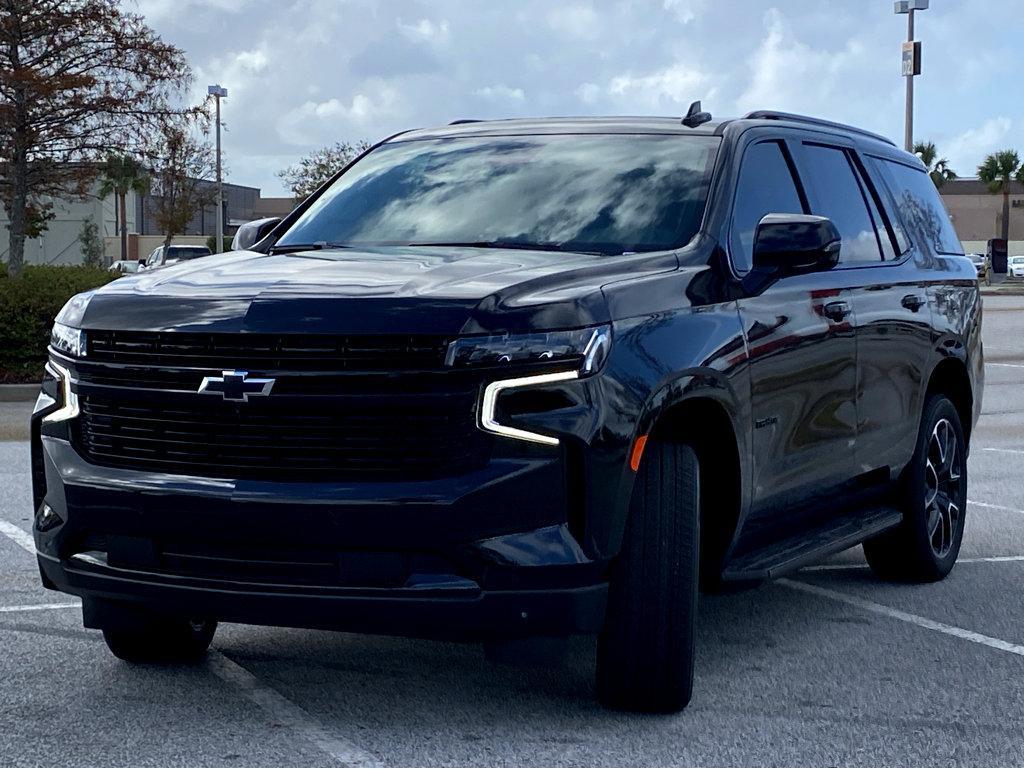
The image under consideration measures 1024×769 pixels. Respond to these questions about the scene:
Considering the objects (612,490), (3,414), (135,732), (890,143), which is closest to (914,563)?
(890,143)

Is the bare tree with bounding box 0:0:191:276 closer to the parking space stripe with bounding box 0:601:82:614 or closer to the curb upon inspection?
the curb

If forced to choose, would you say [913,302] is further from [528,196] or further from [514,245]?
[514,245]

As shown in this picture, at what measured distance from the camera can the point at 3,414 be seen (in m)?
15.6

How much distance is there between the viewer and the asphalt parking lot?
15.4 feet

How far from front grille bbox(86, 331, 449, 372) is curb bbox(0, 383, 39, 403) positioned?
12.9m

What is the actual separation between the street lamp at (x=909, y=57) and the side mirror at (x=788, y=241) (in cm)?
3274

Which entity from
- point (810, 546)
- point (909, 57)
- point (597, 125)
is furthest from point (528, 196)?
point (909, 57)

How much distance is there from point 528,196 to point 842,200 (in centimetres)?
164

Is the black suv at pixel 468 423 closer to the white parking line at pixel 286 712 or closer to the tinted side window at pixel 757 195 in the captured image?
the tinted side window at pixel 757 195

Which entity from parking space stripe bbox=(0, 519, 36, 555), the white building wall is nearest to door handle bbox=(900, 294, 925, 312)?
parking space stripe bbox=(0, 519, 36, 555)

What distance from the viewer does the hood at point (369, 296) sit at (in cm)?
453

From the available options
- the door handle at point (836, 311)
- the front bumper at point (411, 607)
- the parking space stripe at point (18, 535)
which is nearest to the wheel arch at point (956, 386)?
the door handle at point (836, 311)

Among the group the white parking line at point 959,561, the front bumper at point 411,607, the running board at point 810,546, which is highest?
the front bumper at point 411,607

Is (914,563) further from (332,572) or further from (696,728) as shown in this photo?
(332,572)
